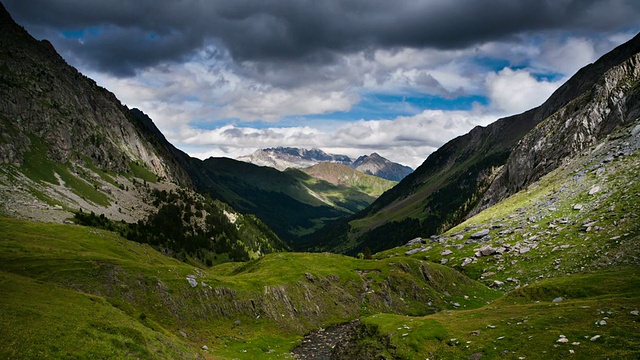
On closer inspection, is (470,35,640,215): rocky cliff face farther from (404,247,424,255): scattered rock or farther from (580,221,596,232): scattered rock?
(404,247,424,255): scattered rock

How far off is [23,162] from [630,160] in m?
261

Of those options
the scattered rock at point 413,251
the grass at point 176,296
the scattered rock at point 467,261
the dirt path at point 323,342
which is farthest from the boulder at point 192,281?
the scattered rock at point 413,251

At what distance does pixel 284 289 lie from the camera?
8356 centimetres

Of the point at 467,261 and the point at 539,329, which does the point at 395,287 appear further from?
the point at 539,329

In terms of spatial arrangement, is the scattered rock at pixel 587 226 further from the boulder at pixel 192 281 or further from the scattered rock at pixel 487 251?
the boulder at pixel 192 281

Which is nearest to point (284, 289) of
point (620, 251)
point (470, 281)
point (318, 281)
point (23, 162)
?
point (318, 281)

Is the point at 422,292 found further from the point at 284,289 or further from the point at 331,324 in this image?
the point at 284,289

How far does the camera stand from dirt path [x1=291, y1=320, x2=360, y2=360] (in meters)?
62.0

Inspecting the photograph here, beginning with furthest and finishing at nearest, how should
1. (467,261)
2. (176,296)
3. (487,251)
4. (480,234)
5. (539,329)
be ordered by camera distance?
(480,234) < (467,261) < (487,251) < (176,296) < (539,329)

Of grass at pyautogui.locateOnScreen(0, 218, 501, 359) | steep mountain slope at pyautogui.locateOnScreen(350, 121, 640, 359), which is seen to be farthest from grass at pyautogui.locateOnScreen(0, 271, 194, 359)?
steep mountain slope at pyautogui.locateOnScreen(350, 121, 640, 359)

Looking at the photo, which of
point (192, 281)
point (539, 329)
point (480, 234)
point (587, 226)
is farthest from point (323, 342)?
point (480, 234)

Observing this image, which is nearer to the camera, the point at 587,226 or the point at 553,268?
the point at 553,268

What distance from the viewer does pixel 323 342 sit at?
2763 inches

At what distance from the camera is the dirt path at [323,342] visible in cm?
6197
